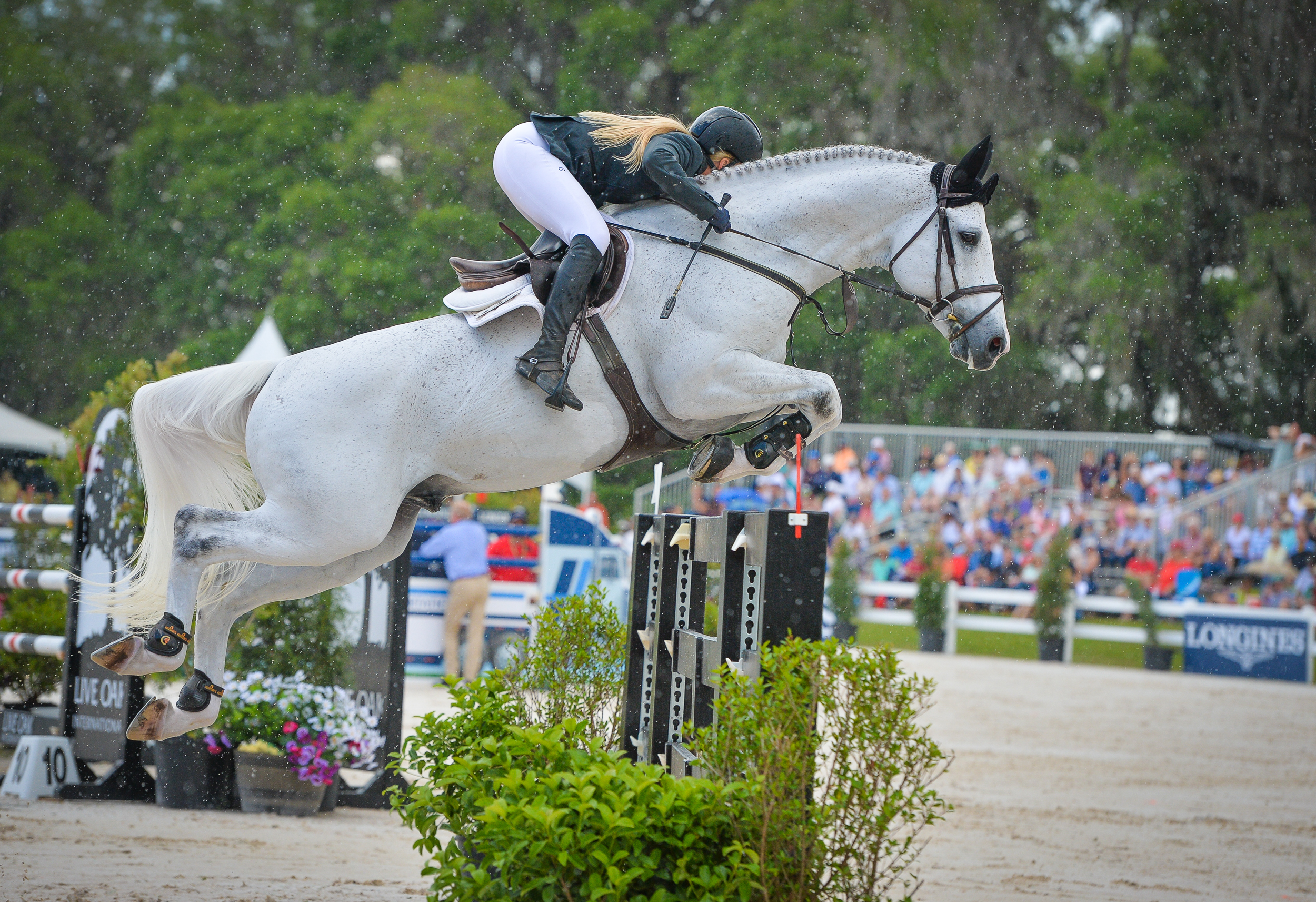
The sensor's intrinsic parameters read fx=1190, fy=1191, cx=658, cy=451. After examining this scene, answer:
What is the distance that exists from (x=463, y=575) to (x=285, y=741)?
4.30m

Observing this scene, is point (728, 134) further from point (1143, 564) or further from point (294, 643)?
point (1143, 564)

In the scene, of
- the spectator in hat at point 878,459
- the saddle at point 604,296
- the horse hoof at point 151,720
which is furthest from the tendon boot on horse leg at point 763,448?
the spectator in hat at point 878,459

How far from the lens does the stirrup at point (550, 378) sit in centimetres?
311

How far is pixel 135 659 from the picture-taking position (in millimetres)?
3236

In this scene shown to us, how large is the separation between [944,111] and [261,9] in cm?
1727

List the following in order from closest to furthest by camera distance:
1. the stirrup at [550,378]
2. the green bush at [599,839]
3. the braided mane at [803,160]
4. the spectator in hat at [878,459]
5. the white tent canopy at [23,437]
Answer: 1. the green bush at [599,839]
2. the stirrup at [550,378]
3. the braided mane at [803,160]
4. the white tent canopy at [23,437]
5. the spectator in hat at [878,459]

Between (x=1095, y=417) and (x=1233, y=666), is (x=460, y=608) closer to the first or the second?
(x=1233, y=666)

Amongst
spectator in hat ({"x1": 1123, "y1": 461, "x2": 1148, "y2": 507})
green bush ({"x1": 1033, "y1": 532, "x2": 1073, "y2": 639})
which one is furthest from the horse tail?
spectator in hat ({"x1": 1123, "y1": 461, "x2": 1148, "y2": 507})

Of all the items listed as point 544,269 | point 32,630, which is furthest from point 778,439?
point 32,630

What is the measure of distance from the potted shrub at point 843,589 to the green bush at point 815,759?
40.7ft

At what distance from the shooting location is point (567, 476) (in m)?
3.46

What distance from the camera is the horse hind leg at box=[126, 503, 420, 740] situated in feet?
11.2

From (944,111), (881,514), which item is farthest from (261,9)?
(881,514)

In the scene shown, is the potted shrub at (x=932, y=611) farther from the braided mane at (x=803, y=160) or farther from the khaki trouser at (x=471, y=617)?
the braided mane at (x=803, y=160)
